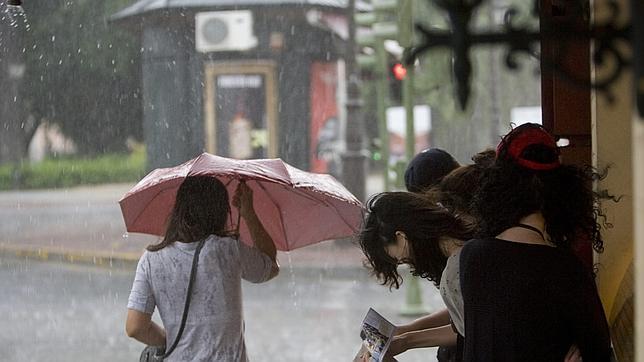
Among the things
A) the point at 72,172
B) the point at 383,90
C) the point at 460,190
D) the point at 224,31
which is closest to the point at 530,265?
the point at 460,190

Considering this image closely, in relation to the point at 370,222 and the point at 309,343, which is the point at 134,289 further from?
the point at 309,343

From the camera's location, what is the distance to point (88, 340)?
11023mm

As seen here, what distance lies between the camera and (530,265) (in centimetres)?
267

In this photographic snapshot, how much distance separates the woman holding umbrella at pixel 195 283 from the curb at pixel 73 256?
13.0 metres

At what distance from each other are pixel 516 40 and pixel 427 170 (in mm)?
1938

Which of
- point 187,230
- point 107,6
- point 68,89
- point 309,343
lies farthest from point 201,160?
point 68,89

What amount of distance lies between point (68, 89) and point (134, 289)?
1045 inches

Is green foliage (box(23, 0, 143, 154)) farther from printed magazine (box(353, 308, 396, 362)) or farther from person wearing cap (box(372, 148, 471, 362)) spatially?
printed magazine (box(353, 308, 396, 362))

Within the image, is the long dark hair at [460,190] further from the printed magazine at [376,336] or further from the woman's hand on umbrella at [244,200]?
the woman's hand on umbrella at [244,200]

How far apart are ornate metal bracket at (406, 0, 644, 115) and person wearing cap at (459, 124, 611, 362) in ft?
2.20

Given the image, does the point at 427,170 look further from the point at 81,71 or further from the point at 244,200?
the point at 81,71

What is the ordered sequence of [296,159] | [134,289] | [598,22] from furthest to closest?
[296,159] < [134,289] < [598,22]

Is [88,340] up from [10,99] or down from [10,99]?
down

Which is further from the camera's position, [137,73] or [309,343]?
[137,73]
